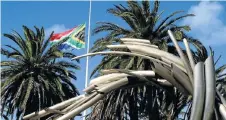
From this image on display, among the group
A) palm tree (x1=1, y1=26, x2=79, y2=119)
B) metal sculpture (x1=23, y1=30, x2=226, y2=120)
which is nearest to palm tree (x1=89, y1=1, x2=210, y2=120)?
palm tree (x1=1, y1=26, x2=79, y2=119)

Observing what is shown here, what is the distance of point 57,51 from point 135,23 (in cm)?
619

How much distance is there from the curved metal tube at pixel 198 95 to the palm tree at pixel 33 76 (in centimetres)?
2210

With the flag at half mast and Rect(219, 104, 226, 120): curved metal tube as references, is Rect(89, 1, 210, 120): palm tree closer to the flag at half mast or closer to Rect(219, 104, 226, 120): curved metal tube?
the flag at half mast

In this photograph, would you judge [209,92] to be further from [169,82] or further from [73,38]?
[73,38]

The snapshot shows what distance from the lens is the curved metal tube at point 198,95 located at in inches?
424

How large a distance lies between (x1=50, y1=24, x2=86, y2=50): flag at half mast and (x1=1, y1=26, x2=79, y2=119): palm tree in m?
0.94

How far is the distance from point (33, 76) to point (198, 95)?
938 inches

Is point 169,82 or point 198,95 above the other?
point 169,82

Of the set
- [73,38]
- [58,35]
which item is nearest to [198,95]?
[58,35]

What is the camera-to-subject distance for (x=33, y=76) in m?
33.6

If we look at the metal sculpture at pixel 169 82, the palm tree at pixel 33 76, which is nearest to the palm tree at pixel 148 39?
the palm tree at pixel 33 76

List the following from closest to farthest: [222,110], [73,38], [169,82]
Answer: [222,110]
[169,82]
[73,38]

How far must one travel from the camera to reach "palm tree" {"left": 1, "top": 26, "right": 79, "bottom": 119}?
3284 cm

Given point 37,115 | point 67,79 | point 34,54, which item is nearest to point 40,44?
point 34,54
